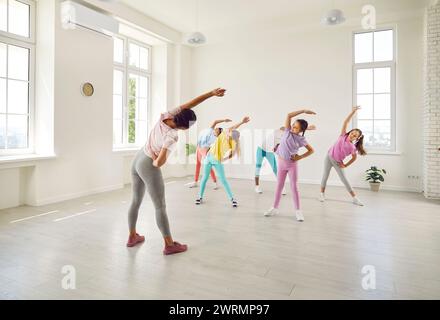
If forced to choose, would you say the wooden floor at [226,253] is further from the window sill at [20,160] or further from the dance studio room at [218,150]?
the window sill at [20,160]

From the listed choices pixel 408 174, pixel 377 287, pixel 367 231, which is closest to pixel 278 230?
pixel 367 231

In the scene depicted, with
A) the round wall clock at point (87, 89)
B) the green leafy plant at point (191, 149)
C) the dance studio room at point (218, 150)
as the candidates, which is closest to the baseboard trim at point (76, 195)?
the dance studio room at point (218, 150)

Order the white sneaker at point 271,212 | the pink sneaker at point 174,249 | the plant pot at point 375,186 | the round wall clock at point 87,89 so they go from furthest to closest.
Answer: the plant pot at point 375,186 < the round wall clock at point 87,89 < the white sneaker at point 271,212 < the pink sneaker at point 174,249

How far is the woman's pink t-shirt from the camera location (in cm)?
500

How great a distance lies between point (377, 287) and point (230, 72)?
6.58 metres

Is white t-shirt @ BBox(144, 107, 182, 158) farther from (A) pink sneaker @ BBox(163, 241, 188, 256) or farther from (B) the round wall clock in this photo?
(B) the round wall clock

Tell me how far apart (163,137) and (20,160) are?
2.98 m

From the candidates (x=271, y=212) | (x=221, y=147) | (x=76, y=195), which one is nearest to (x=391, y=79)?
(x=221, y=147)

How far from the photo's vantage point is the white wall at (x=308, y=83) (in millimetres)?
6309

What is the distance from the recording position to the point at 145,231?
3529 millimetres

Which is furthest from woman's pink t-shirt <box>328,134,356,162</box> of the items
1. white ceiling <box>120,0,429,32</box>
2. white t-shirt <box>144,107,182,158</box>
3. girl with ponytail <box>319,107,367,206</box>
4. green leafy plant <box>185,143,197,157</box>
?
green leafy plant <box>185,143,197,157</box>

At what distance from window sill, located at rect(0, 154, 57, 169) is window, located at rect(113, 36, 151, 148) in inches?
84.8

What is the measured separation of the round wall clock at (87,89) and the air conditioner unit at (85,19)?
931 millimetres
